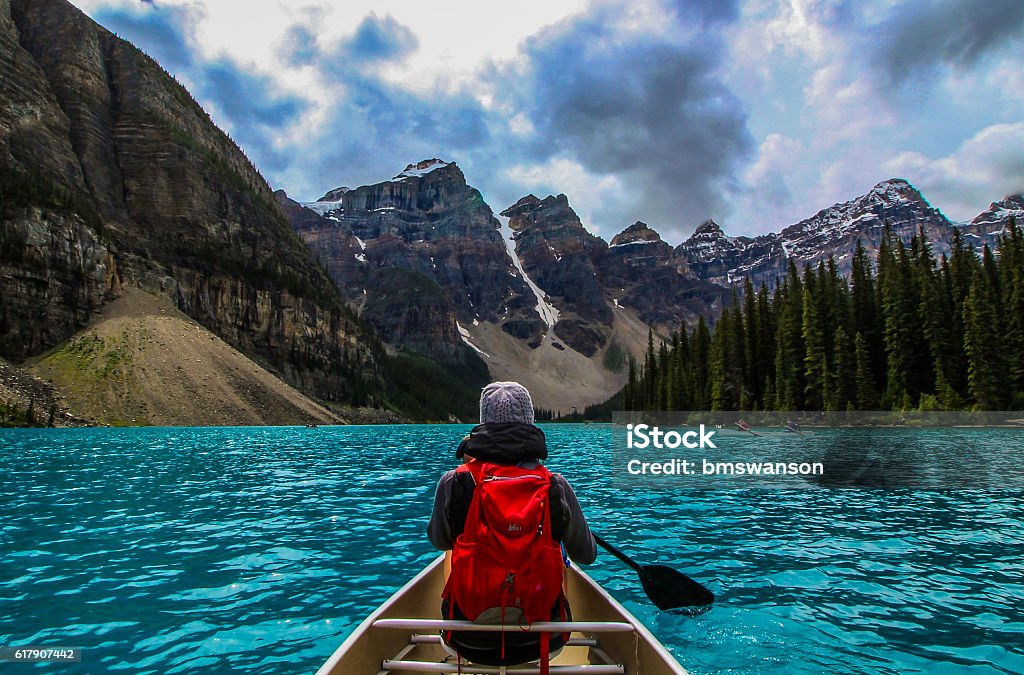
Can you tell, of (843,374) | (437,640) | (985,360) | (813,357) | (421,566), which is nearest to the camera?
(437,640)

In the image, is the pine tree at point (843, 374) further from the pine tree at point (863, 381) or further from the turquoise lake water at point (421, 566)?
the turquoise lake water at point (421, 566)

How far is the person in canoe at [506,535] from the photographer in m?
4.48

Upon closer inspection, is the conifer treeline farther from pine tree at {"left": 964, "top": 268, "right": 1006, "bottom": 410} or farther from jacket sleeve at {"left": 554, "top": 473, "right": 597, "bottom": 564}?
jacket sleeve at {"left": 554, "top": 473, "right": 597, "bottom": 564}

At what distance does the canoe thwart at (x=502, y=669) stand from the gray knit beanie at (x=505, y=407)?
7.15ft

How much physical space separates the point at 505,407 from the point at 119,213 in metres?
188

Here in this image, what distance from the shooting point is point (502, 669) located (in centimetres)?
492

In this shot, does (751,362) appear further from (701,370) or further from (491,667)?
(491,667)

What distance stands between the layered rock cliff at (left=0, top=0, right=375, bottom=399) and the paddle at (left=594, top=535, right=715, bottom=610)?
134m

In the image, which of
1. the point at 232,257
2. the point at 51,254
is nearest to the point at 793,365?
the point at 51,254

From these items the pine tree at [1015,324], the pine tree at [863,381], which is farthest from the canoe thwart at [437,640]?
the pine tree at [863,381]

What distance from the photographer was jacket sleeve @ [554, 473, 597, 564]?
5.02 metres

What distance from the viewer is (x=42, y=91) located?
145m

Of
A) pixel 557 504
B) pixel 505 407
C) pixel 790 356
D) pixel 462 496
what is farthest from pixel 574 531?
pixel 790 356

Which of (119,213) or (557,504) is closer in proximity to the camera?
(557,504)
